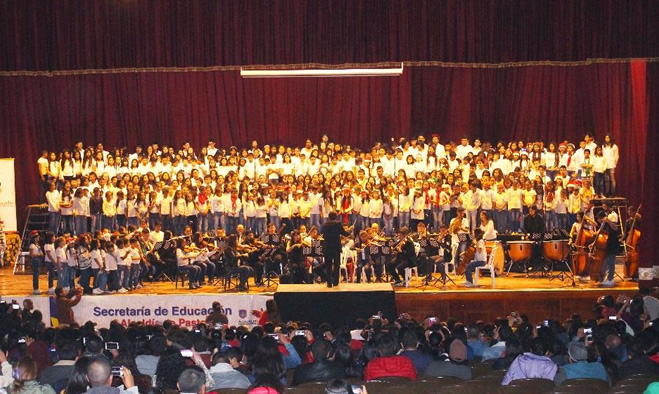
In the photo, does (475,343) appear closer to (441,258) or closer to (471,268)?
(471,268)

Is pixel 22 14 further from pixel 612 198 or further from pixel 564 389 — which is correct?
pixel 564 389

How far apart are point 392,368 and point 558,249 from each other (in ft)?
40.3

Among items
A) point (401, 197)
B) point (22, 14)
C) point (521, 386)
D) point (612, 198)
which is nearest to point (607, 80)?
point (612, 198)

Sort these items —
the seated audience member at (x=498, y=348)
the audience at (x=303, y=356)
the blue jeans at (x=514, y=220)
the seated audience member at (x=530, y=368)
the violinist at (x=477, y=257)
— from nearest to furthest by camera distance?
the audience at (x=303, y=356) → the seated audience member at (x=530, y=368) → the seated audience member at (x=498, y=348) → the violinist at (x=477, y=257) → the blue jeans at (x=514, y=220)

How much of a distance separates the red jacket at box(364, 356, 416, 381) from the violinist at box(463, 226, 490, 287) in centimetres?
1087

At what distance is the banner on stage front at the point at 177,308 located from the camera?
66.4 feet

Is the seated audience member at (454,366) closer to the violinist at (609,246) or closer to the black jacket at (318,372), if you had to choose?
the black jacket at (318,372)

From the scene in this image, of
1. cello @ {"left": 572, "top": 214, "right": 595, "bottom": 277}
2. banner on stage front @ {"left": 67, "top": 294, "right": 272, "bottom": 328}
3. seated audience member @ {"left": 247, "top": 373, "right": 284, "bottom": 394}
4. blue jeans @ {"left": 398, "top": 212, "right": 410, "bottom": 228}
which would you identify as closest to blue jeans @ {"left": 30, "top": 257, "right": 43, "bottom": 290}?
banner on stage front @ {"left": 67, "top": 294, "right": 272, "bottom": 328}

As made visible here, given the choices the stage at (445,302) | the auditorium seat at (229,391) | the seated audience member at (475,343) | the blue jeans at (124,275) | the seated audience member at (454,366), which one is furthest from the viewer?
the blue jeans at (124,275)

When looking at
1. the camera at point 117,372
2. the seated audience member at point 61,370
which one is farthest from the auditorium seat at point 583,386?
the seated audience member at point 61,370

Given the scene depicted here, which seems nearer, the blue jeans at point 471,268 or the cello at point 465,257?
the blue jeans at point 471,268

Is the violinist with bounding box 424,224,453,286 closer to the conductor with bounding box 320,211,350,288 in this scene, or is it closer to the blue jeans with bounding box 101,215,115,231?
the conductor with bounding box 320,211,350,288

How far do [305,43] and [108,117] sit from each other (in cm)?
1105

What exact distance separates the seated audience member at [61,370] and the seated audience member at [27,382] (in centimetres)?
152
